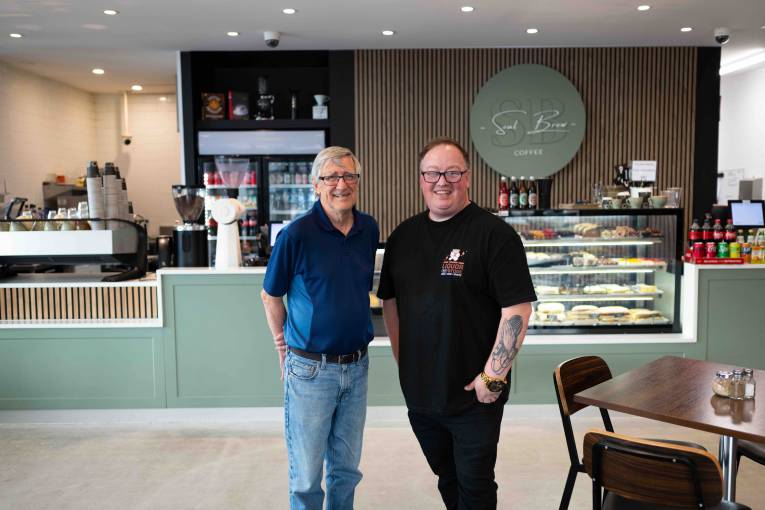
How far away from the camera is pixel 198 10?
5.34m

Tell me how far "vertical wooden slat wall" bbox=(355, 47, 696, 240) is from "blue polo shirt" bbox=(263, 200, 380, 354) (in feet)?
15.9

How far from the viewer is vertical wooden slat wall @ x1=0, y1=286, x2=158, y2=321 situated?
14.4 ft

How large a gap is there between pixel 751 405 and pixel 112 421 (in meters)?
3.56

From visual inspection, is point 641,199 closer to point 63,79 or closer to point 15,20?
point 15,20

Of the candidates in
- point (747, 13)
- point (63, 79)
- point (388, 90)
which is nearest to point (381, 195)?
point (388, 90)

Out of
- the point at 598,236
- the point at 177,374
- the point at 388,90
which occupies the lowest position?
the point at 177,374

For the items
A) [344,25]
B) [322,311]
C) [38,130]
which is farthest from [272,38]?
[322,311]

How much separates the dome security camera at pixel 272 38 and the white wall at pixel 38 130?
10.8 feet

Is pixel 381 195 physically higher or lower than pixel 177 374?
higher

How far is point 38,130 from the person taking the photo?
8273 mm

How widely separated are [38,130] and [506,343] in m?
7.80

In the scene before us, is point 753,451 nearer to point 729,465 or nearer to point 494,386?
point 729,465

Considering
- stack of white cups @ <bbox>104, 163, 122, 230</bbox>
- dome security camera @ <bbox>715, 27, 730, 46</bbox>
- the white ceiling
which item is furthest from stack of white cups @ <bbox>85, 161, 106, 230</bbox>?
dome security camera @ <bbox>715, 27, 730, 46</bbox>

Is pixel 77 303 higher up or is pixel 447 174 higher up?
pixel 447 174
